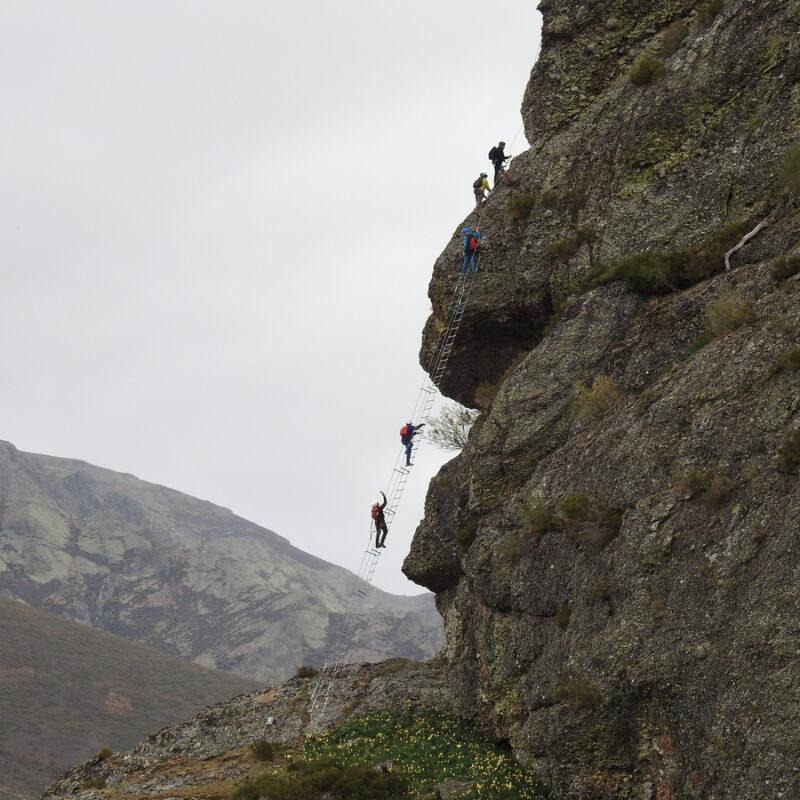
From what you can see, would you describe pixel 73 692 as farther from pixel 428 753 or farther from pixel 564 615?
pixel 564 615

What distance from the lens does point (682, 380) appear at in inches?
803

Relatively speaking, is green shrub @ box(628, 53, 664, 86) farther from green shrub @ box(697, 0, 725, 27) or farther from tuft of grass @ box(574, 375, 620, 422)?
tuft of grass @ box(574, 375, 620, 422)

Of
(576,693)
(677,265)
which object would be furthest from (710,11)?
(576,693)

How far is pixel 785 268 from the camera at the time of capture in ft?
66.3

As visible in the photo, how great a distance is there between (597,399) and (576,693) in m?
8.85

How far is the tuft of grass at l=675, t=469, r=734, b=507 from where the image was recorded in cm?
1695

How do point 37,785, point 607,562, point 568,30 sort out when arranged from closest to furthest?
point 607,562
point 568,30
point 37,785

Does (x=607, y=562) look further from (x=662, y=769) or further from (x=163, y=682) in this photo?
(x=163, y=682)

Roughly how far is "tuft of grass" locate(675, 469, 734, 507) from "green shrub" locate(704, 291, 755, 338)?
4426 mm

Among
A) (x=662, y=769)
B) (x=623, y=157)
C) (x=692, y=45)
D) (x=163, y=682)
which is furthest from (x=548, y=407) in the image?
(x=163, y=682)

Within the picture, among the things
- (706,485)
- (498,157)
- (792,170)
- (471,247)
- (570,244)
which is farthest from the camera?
(498,157)

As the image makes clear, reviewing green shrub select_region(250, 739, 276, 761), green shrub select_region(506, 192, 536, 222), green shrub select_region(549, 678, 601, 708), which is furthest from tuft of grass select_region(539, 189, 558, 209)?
green shrub select_region(250, 739, 276, 761)

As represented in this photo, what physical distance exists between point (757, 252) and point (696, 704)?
13.1 meters

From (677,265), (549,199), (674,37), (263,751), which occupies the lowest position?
(263,751)
